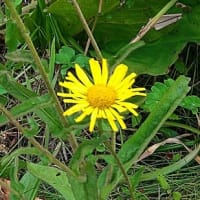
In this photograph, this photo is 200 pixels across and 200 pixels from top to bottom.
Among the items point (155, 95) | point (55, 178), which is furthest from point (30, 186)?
point (155, 95)

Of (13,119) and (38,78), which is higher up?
(13,119)

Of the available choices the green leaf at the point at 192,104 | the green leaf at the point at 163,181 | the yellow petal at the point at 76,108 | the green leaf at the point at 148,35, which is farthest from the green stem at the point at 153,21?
the yellow petal at the point at 76,108

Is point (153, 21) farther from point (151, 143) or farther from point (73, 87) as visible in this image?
point (73, 87)

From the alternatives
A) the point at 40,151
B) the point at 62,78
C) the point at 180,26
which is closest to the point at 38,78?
the point at 62,78

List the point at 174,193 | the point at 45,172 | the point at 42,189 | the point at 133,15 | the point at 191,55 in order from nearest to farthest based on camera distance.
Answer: the point at 45,172
the point at 174,193
the point at 42,189
the point at 133,15
the point at 191,55

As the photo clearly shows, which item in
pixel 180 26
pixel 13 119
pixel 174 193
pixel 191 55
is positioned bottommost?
pixel 174 193

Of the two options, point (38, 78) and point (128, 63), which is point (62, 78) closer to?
point (38, 78)

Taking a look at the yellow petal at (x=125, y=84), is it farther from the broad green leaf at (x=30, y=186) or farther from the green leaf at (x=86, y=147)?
the broad green leaf at (x=30, y=186)

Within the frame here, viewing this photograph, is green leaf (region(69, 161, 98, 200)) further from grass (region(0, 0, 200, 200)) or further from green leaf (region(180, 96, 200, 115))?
green leaf (region(180, 96, 200, 115))
